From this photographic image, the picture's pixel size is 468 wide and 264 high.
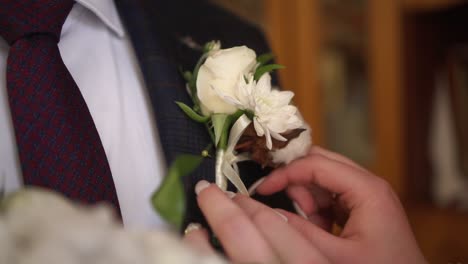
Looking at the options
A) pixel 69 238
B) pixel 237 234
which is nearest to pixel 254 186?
pixel 237 234

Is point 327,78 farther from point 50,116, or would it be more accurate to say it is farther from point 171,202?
point 171,202

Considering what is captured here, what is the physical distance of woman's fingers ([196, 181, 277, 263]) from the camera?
1.34 feet

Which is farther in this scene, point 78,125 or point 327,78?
point 327,78

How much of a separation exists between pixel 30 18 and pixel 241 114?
309 millimetres

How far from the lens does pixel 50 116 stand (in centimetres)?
61

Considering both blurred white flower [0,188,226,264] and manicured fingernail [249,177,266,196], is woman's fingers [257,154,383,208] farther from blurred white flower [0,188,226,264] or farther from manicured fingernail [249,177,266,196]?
A: blurred white flower [0,188,226,264]

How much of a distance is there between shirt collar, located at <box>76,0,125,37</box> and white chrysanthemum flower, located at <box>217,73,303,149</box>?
0.29m

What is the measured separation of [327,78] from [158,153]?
1.25 meters

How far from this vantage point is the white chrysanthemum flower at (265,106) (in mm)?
590

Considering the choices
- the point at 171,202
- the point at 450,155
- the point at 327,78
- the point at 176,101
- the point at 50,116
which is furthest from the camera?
the point at 327,78

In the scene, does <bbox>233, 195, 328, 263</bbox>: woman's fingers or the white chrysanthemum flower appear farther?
the white chrysanthemum flower

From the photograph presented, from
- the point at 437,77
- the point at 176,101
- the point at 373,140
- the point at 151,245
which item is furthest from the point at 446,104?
the point at 151,245

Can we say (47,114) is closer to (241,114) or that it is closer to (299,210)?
(241,114)

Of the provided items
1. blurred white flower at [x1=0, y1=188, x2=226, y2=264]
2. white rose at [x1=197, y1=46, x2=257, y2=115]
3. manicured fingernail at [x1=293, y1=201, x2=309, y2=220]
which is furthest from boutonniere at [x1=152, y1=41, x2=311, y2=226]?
blurred white flower at [x1=0, y1=188, x2=226, y2=264]
